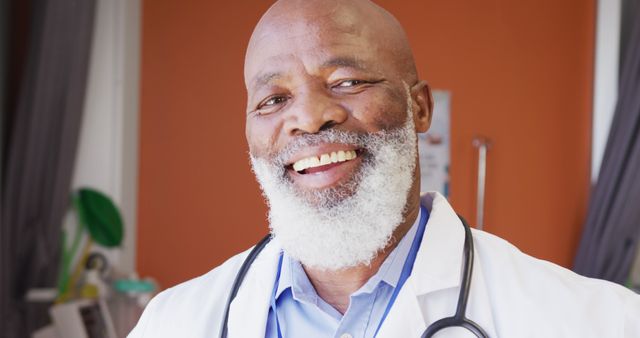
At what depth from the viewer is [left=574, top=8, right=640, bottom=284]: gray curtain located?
2367mm

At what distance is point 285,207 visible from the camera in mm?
917

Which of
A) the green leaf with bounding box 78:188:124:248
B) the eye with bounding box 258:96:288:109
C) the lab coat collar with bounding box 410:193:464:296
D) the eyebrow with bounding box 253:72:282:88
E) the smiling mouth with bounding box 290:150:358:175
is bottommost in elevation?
the green leaf with bounding box 78:188:124:248

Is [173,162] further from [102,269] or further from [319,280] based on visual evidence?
[319,280]

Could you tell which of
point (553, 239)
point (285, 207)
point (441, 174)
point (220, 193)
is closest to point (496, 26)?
point (441, 174)

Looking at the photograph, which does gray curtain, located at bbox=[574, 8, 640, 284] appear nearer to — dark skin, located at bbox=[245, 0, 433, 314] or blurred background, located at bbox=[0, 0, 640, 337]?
blurred background, located at bbox=[0, 0, 640, 337]

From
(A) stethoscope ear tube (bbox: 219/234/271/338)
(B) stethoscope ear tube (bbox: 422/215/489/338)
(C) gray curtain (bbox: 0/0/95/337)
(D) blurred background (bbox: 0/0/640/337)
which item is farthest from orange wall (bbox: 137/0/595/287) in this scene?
(B) stethoscope ear tube (bbox: 422/215/489/338)

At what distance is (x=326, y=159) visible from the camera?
2.81 feet

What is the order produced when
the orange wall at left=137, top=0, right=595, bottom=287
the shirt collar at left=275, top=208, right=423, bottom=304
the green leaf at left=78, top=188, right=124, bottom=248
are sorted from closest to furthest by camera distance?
the shirt collar at left=275, top=208, right=423, bottom=304 < the green leaf at left=78, top=188, right=124, bottom=248 < the orange wall at left=137, top=0, right=595, bottom=287

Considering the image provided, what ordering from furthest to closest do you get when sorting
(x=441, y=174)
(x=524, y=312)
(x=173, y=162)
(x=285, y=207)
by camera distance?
(x=441, y=174)
(x=173, y=162)
(x=285, y=207)
(x=524, y=312)

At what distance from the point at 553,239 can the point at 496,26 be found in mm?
903

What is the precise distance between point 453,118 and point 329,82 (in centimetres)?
177

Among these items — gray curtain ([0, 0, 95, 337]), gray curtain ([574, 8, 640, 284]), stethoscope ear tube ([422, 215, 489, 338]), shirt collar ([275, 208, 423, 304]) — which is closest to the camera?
stethoscope ear tube ([422, 215, 489, 338])

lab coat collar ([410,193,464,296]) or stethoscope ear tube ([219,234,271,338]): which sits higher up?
lab coat collar ([410,193,464,296])

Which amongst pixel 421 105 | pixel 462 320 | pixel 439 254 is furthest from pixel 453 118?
pixel 462 320
